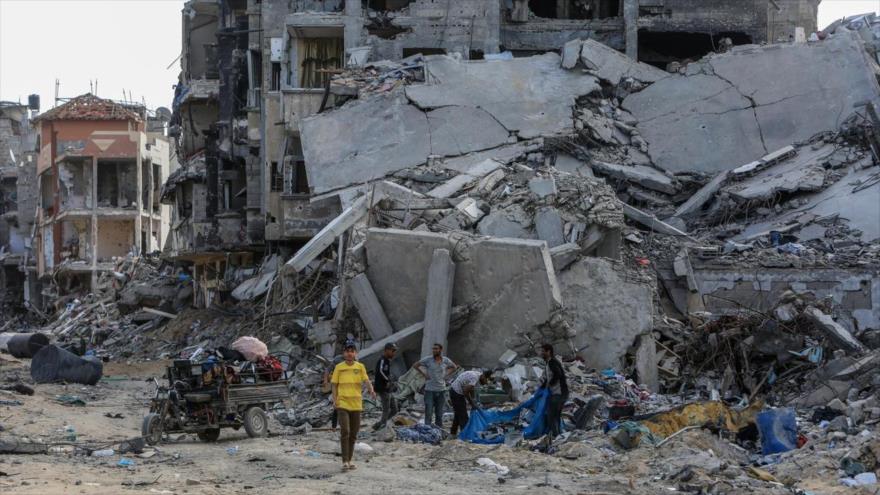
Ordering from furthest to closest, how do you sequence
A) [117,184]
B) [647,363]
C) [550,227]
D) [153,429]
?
[117,184]
[550,227]
[647,363]
[153,429]

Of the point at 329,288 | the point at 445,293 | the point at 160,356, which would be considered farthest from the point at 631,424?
the point at 160,356

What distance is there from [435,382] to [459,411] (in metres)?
0.45

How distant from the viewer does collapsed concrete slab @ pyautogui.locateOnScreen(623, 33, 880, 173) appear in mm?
30000

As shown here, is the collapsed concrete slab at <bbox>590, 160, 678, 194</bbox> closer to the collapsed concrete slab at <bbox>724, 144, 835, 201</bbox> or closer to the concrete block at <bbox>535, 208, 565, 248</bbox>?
the collapsed concrete slab at <bbox>724, 144, 835, 201</bbox>

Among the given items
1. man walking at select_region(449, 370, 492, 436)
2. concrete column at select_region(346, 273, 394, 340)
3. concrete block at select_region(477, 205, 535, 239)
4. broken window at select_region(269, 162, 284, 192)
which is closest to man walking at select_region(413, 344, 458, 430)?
man walking at select_region(449, 370, 492, 436)

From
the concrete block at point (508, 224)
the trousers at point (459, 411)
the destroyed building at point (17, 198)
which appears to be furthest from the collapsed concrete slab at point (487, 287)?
the destroyed building at point (17, 198)

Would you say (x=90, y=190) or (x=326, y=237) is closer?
(x=326, y=237)

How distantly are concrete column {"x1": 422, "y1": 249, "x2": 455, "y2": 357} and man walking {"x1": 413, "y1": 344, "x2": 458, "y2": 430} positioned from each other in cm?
296

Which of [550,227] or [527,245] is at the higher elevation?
[550,227]

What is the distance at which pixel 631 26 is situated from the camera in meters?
36.2

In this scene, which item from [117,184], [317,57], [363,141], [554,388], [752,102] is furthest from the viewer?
[117,184]

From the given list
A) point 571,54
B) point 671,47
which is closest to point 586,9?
point 671,47

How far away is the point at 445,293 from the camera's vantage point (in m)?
19.4

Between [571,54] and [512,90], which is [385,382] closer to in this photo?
[512,90]
